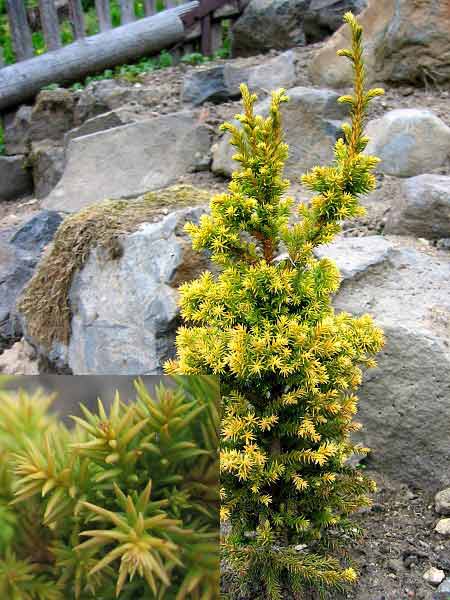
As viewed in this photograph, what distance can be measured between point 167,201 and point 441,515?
8.76ft

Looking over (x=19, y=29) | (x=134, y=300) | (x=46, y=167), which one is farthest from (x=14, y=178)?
(x=134, y=300)

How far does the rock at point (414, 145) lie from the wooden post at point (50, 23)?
14.9ft

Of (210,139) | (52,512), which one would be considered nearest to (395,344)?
(52,512)

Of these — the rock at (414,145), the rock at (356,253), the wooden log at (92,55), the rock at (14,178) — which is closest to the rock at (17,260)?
the rock at (14,178)

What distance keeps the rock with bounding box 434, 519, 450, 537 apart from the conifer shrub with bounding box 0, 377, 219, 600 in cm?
186

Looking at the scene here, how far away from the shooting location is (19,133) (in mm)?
7816

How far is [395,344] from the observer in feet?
11.4

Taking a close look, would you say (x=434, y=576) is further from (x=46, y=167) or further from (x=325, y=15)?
(x=325, y=15)

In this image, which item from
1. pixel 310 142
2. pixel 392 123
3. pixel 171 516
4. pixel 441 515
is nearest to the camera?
pixel 171 516

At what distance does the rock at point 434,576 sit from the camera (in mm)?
→ 2846

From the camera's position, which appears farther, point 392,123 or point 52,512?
point 392,123

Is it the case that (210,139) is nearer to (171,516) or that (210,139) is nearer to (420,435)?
(420,435)

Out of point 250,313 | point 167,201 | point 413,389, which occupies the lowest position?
point 413,389

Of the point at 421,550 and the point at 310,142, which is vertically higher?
the point at 310,142
